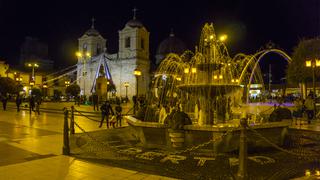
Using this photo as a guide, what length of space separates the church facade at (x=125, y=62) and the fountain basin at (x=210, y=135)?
55932 mm

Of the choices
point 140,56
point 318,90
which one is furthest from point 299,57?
point 140,56

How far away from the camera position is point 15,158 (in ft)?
28.0

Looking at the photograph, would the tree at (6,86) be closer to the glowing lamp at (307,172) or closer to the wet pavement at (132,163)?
the wet pavement at (132,163)

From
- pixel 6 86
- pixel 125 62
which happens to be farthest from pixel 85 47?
pixel 6 86

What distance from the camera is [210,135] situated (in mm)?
9031

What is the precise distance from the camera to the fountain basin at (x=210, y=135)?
8.99 m

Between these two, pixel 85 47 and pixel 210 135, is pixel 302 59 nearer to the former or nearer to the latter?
pixel 210 135

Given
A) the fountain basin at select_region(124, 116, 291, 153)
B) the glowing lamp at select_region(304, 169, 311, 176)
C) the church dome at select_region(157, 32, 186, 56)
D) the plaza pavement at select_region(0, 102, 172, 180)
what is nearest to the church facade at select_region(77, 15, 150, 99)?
the church dome at select_region(157, 32, 186, 56)

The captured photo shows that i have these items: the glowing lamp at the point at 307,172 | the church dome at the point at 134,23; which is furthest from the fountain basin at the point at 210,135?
the church dome at the point at 134,23

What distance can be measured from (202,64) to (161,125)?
124 inches

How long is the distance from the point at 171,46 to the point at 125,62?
1464 cm

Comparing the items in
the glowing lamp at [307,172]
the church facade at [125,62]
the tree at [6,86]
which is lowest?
the glowing lamp at [307,172]

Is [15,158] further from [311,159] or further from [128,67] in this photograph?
[128,67]

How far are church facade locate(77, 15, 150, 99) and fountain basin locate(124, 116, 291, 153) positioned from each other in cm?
5593
